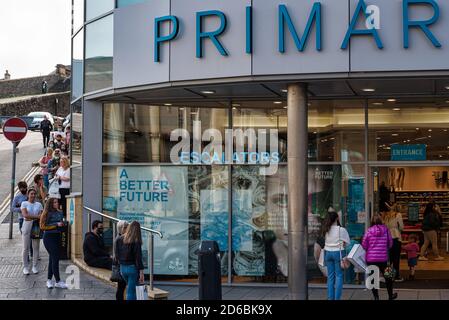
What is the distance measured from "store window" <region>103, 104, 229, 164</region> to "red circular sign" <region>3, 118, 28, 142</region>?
10.3 ft

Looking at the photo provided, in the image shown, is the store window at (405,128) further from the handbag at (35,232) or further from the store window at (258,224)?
the handbag at (35,232)

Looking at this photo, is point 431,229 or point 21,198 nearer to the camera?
point 21,198

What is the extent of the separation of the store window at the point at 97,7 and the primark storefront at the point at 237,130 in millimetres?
29

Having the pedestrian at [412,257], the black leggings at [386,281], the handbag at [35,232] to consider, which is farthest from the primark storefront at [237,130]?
the handbag at [35,232]

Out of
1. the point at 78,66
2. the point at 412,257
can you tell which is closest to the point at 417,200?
the point at 412,257

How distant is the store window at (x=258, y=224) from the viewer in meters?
16.3

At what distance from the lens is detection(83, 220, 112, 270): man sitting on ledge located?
47.1ft

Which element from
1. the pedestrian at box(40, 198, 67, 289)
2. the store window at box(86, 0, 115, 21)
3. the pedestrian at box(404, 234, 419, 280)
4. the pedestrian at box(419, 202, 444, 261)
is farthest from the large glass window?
the pedestrian at box(419, 202, 444, 261)

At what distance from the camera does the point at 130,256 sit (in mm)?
11680

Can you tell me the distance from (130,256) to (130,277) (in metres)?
0.34

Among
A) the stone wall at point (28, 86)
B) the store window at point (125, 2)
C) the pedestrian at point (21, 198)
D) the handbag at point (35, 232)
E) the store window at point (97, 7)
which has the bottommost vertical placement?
the handbag at point (35, 232)

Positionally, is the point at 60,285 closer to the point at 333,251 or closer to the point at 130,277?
the point at 130,277

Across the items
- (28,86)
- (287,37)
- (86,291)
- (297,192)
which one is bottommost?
(86,291)

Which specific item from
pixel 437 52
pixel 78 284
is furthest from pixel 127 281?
pixel 437 52
